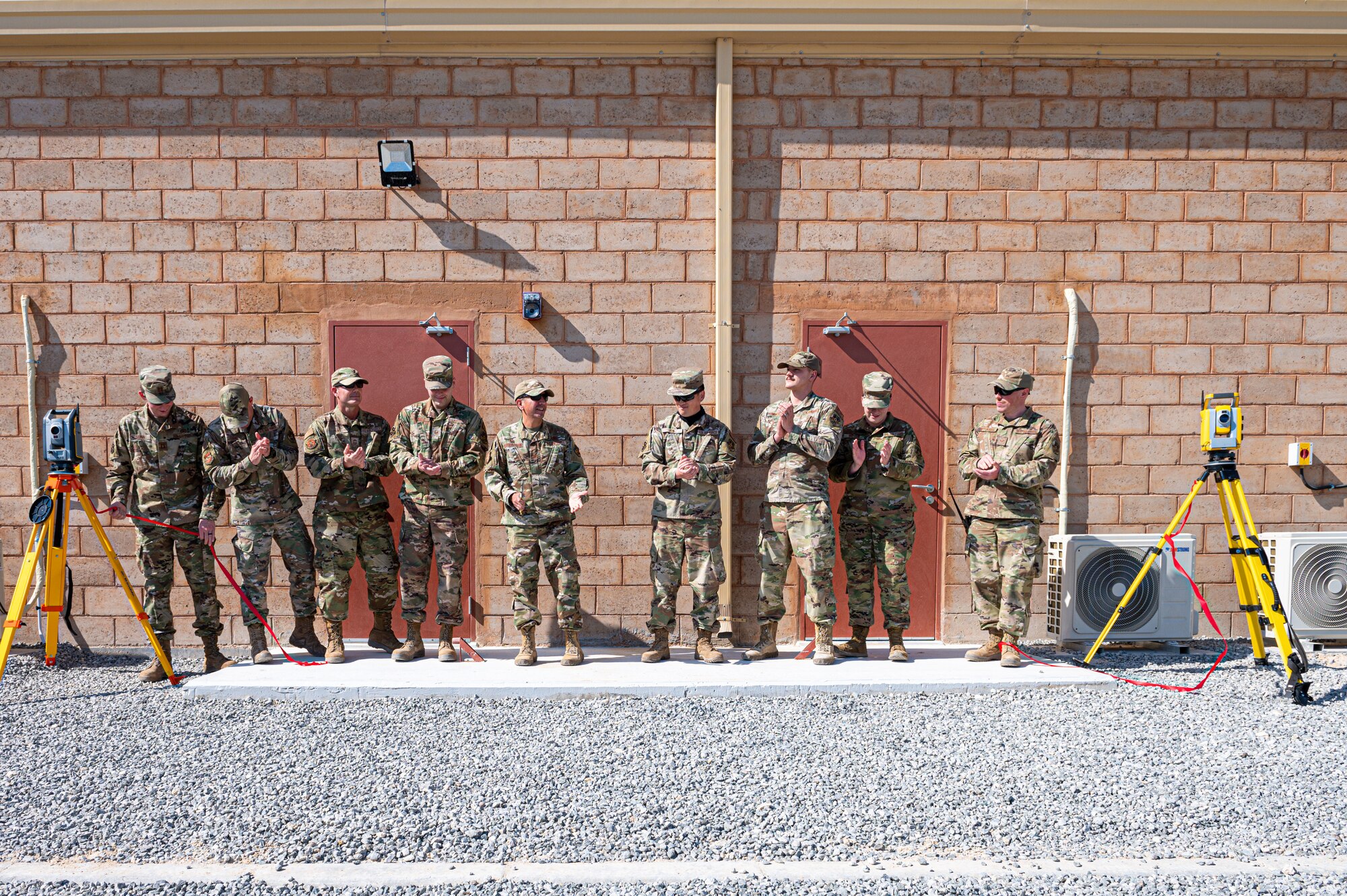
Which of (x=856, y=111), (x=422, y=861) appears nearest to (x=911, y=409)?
(x=856, y=111)

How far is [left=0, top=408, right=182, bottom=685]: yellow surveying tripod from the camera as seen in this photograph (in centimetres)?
502

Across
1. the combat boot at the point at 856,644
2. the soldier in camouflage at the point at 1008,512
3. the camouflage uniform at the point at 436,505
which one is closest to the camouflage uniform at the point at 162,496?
the camouflage uniform at the point at 436,505

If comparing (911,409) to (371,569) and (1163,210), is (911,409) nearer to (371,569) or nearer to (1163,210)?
(1163,210)

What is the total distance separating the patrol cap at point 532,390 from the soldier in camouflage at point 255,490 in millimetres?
1543

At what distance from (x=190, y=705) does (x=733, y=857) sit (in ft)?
11.5

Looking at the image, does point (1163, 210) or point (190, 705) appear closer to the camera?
point (190, 705)

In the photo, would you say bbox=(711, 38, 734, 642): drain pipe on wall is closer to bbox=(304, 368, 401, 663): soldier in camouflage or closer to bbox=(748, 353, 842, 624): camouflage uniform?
bbox=(748, 353, 842, 624): camouflage uniform

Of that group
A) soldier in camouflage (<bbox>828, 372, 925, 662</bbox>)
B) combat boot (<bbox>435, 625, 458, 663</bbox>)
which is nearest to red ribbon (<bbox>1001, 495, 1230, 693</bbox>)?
soldier in camouflage (<bbox>828, 372, 925, 662</bbox>)

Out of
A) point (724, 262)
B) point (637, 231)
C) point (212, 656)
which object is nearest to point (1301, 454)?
point (724, 262)

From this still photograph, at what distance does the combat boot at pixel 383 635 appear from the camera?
5.85 m

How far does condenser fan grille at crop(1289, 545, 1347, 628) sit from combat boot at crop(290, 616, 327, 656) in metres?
6.60

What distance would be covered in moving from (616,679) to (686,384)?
6.19 ft

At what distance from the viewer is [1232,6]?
614cm

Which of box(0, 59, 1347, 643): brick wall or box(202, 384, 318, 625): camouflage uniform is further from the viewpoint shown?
box(0, 59, 1347, 643): brick wall
